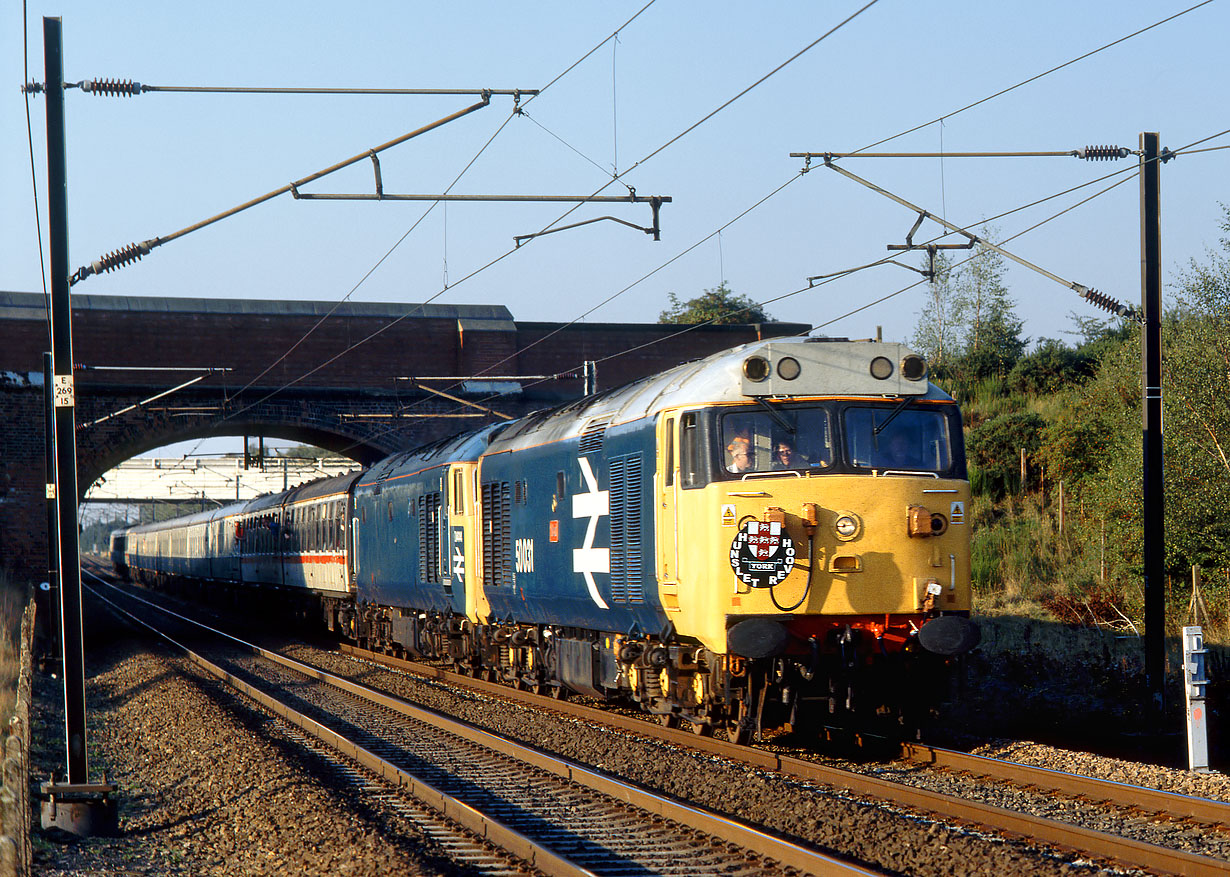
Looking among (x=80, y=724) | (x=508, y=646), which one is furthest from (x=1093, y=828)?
(x=508, y=646)

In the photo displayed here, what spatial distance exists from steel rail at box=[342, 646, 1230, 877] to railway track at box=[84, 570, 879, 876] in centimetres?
141

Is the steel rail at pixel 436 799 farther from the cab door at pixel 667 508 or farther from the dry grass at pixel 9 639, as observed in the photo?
the dry grass at pixel 9 639

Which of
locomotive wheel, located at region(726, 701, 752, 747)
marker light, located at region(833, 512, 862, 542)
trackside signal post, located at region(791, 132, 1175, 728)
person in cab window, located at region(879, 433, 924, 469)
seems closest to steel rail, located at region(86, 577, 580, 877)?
locomotive wheel, located at region(726, 701, 752, 747)

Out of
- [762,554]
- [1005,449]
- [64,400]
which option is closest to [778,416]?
[762,554]

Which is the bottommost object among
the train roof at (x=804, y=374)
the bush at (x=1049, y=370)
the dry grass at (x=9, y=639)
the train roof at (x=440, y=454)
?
the dry grass at (x=9, y=639)

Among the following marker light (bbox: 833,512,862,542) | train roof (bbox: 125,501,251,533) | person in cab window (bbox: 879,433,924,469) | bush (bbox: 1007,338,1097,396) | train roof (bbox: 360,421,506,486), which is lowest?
train roof (bbox: 125,501,251,533)

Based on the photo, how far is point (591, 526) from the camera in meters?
13.2

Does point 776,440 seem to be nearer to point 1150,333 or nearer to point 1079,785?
point 1079,785

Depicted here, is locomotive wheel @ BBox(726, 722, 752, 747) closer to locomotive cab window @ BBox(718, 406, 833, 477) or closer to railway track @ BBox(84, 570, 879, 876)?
railway track @ BBox(84, 570, 879, 876)

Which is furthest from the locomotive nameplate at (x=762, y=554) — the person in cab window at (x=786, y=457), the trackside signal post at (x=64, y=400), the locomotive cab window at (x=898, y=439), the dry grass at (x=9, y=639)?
the dry grass at (x=9, y=639)

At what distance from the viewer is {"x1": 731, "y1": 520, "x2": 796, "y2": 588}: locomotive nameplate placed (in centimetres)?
1036

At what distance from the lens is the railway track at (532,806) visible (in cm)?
762

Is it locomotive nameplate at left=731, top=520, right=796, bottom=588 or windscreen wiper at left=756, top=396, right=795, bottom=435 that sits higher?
windscreen wiper at left=756, top=396, right=795, bottom=435

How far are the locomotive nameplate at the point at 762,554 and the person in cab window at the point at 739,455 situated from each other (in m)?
0.46
